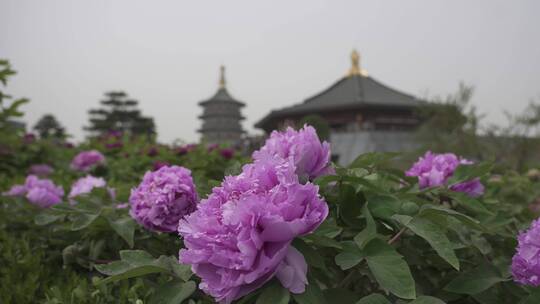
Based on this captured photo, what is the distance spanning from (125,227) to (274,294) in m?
0.81

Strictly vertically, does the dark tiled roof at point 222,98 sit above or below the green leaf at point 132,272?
above

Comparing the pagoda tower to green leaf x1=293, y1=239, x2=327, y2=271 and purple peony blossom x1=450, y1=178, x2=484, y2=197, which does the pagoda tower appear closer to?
purple peony blossom x1=450, y1=178, x2=484, y2=197

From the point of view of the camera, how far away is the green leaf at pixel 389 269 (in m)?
0.78

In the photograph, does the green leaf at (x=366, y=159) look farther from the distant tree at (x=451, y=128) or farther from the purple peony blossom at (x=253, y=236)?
the distant tree at (x=451, y=128)

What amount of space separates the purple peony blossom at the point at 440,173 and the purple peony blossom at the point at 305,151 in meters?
0.59

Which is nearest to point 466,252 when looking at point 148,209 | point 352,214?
point 352,214

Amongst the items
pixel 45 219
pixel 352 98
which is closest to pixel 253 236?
pixel 45 219

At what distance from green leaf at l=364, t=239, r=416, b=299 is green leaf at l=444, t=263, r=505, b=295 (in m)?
0.28

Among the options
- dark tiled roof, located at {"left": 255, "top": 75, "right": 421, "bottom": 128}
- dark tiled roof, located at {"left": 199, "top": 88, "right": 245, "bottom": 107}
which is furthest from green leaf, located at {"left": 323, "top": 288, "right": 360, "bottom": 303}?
dark tiled roof, located at {"left": 199, "top": 88, "right": 245, "bottom": 107}

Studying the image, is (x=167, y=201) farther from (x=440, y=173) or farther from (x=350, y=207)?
(x=440, y=173)

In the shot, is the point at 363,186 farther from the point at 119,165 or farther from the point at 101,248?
the point at 119,165

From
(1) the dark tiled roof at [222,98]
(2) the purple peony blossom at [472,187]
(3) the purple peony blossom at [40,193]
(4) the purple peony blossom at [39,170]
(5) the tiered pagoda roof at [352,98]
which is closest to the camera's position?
(2) the purple peony blossom at [472,187]

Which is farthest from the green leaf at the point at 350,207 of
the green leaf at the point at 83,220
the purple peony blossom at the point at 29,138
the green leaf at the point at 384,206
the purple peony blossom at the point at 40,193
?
the purple peony blossom at the point at 29,138

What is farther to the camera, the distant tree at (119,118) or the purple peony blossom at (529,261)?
the distant tree at (119,118)
